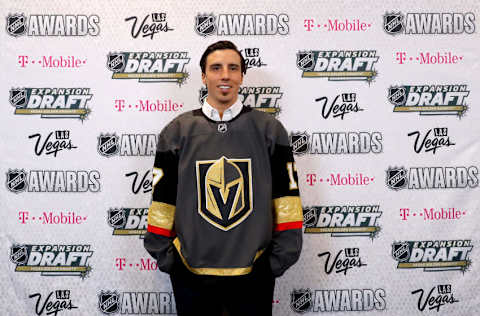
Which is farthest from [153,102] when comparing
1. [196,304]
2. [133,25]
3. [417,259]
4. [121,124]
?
[417,259]

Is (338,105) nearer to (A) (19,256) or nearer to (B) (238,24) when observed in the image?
(B) (238,24)

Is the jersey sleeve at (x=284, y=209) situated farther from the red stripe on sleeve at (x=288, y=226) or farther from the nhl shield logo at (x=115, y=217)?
the nhl shield logo at (x=115, y=217)

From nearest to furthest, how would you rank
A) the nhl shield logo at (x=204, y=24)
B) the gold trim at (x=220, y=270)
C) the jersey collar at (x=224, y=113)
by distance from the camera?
the gold trim at (x=220, y=270), the jersey collar at (x=224, y=113), the nhl shield logo at (x=204, y=24)

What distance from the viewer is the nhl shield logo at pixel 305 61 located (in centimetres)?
207

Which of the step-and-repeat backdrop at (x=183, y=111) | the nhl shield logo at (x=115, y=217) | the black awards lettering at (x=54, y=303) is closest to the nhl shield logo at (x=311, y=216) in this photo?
the step-and-repeat backdrop at (x=183, y=111)

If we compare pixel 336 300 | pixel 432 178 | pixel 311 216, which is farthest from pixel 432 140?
pixel 336 300

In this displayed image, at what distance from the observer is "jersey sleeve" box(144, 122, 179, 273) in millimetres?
1556

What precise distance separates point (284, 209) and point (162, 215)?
513 millimetres

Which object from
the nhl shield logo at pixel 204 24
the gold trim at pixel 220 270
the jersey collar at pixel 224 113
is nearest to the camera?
the gold trim at pixel 220 270

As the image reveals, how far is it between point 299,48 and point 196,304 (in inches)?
55.6

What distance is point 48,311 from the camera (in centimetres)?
208

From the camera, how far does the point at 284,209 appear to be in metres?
1.57

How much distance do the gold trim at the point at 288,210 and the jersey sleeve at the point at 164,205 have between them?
446 mm

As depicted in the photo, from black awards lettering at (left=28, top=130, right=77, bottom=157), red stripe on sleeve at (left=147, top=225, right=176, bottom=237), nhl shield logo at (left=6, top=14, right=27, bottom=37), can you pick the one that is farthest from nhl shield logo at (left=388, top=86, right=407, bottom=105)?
nhl shield logo at (left=6, top=14, right=27, bottom=37)
